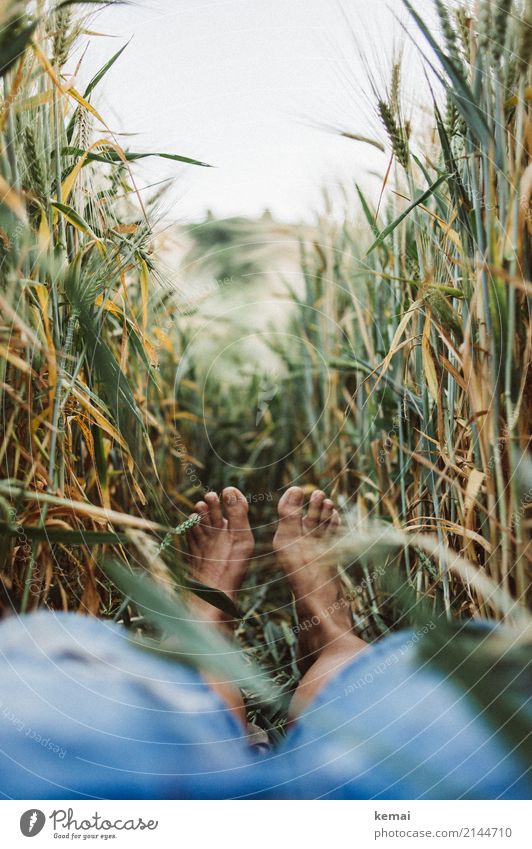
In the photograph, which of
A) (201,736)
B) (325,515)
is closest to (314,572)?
(325,515)

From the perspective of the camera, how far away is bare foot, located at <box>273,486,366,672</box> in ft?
2.18

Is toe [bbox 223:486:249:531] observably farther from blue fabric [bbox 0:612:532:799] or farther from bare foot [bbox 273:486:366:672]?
blue fabric [bbox 0:612:532:799]

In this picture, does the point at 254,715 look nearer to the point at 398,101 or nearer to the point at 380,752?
the point at 380,752

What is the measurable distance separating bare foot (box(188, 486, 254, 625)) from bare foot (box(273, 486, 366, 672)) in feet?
0.14

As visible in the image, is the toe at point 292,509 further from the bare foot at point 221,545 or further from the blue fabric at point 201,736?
the blue fabric at point 201,736

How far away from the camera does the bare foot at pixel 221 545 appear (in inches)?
28.7

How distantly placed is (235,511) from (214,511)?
2 cm

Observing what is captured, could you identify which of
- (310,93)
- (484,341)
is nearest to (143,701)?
(484,341)

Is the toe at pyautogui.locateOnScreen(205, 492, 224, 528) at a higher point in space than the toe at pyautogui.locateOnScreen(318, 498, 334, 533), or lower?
higher

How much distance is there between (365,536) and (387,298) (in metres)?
0.26

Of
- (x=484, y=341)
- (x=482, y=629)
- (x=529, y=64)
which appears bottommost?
(x=482, y=629)

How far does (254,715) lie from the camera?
62 centimetres

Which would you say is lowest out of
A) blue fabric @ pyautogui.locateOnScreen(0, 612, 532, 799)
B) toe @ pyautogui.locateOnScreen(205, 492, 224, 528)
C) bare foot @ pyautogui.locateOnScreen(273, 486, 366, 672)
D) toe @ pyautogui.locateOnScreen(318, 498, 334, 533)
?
blue fabric @ pyautogui.locateOnScreen(0, 612, 532, 799)

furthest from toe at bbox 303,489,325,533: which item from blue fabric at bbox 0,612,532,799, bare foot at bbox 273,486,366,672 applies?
blue fabric at bbox 0,612,532,799
